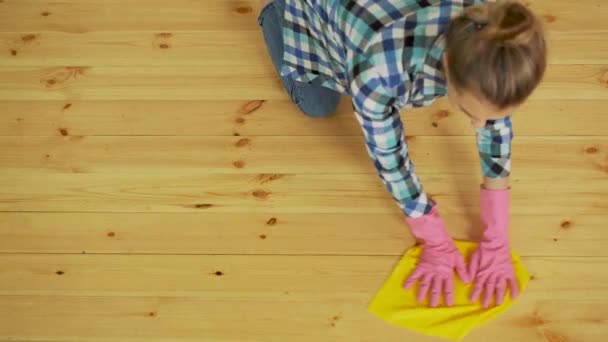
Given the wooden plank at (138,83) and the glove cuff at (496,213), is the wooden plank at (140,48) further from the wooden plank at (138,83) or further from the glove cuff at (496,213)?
the glove cuff at (496,213)

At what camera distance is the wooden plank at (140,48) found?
162 cm

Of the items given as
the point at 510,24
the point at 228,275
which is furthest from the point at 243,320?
the point at 510,24

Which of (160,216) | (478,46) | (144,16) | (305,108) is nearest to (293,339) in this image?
(160,216)

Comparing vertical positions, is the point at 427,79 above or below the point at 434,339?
above

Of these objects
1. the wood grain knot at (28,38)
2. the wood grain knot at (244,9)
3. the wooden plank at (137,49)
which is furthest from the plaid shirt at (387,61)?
the wood grain knot at (28,38)

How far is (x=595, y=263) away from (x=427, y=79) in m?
0.53

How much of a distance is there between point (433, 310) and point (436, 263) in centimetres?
9

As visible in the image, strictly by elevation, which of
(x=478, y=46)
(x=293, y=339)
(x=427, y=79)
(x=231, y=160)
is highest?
(x=478, y=46)

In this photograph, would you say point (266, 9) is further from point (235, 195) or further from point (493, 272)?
point (493, 272)

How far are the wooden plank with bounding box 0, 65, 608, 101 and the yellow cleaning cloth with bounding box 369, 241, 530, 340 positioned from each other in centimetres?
52

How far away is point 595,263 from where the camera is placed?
48.9 inches

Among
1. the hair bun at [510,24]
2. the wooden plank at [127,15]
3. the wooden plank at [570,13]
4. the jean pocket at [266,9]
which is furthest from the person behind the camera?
the wooden plank at [127,15]

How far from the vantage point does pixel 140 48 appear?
1.67 m

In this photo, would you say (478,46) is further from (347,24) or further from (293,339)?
(293,339)
